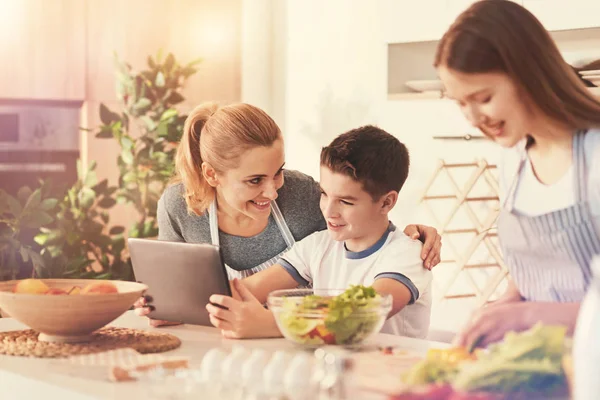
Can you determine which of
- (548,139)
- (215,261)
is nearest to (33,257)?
(215,261)

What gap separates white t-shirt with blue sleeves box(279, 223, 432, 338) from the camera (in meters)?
2.29

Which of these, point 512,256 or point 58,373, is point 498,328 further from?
point 58,373

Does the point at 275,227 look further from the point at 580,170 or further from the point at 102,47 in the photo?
the point at 102,47

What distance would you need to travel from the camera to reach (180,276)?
2.19m

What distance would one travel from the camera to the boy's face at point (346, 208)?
2395 millimetres

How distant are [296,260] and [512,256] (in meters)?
0.84

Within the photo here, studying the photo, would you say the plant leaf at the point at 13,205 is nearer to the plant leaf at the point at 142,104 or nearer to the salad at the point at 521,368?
the plant leaf at the point at 142,104

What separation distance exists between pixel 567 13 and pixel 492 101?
11.1 ft

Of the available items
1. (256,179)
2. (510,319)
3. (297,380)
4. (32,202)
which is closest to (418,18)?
(32,202)

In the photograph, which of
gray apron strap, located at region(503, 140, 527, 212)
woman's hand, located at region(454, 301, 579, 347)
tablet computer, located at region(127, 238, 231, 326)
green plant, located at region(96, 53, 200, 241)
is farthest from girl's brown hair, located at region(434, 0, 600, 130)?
green plant, located at region(96, 53, 200, 241)

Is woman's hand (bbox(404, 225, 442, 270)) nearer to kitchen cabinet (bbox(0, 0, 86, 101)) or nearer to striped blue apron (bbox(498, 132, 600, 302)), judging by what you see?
striped blue apron (bbox(498, 132, 600, 302))

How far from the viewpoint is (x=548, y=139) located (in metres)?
1.80

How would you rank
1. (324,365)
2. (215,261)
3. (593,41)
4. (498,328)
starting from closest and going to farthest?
(324,365), (498,328), (215,261), (593,41)

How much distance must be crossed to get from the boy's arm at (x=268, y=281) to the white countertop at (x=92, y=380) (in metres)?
0.31
